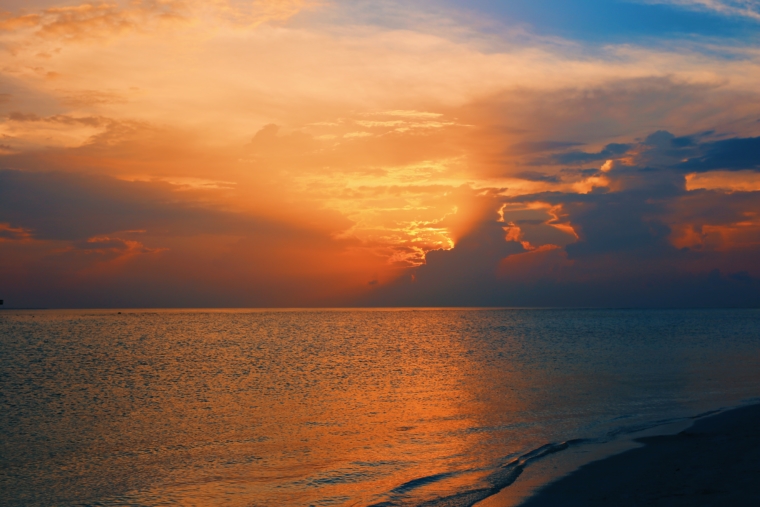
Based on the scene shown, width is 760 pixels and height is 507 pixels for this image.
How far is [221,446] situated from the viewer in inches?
815

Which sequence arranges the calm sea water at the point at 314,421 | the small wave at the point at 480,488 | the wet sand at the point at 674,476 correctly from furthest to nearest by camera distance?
1. the calm sea water at the point at 314,421
2. the small wave at the point at 480,488
3. the wet sand at the point at 674,476

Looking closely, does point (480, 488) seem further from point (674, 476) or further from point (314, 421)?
point (314, 421)

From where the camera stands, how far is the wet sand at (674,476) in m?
13.1

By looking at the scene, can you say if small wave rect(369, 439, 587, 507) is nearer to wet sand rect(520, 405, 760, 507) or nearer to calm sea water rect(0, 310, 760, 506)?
calm sea water rect(0, 310, 760, 506)

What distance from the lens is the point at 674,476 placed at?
1502cm

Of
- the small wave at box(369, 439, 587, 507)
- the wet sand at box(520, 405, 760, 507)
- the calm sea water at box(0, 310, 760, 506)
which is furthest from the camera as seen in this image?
the calm sea water at box(0, 310, 760, 506)

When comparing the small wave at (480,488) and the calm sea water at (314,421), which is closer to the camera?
the small wave at (480,488)

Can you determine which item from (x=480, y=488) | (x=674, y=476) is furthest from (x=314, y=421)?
(x=674, y=476)

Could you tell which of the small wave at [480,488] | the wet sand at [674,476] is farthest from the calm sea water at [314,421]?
the wet sand at [674,476]

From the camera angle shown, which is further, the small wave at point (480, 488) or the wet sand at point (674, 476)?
the small wave at point (480, 488)

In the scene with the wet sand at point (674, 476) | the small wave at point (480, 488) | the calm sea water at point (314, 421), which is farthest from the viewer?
the calm sea water at point (314, 421)

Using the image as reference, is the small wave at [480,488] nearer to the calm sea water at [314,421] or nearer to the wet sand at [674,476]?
the calm sea water at [314,421]

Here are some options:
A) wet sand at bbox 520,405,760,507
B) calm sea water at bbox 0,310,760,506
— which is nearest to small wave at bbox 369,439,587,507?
calm sea water at bbox 0,310,760,506

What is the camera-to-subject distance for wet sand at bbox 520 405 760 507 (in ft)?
43.1
